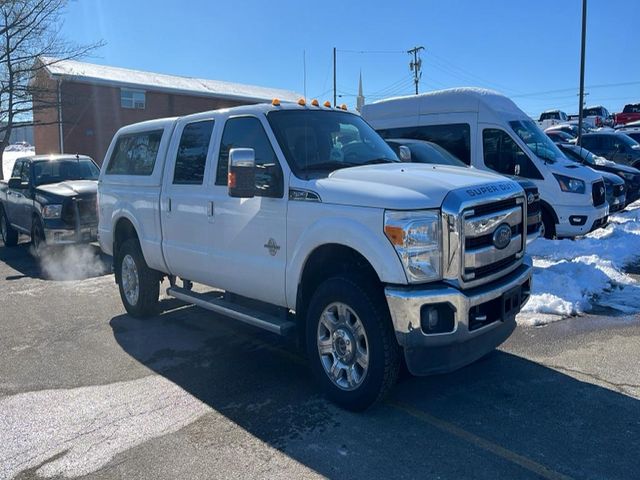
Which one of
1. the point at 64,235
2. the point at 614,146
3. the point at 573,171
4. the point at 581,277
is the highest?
the point at 614,146

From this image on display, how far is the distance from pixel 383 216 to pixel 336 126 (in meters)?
1.75

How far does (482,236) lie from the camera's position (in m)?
3.92

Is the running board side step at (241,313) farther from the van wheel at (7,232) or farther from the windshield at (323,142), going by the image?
the van wheel at (7,232)

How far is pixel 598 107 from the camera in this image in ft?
152

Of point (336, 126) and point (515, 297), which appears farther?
point (336, 126)

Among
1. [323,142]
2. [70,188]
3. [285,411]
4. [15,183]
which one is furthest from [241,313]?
[15,183]

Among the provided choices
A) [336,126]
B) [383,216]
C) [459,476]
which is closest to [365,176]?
[383,216]

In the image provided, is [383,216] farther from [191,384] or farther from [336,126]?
[191,384]

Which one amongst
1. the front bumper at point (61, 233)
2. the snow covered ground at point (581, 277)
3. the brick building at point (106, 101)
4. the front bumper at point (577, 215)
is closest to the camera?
the snow covered ground at point (581, 277)

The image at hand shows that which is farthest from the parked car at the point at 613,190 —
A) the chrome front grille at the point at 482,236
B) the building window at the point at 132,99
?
the building window at the point at 132,99

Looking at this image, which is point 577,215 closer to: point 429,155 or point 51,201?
point 429,155

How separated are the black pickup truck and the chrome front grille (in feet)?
26.7

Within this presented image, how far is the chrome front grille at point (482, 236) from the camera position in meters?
3.69

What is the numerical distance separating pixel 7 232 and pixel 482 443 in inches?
477
